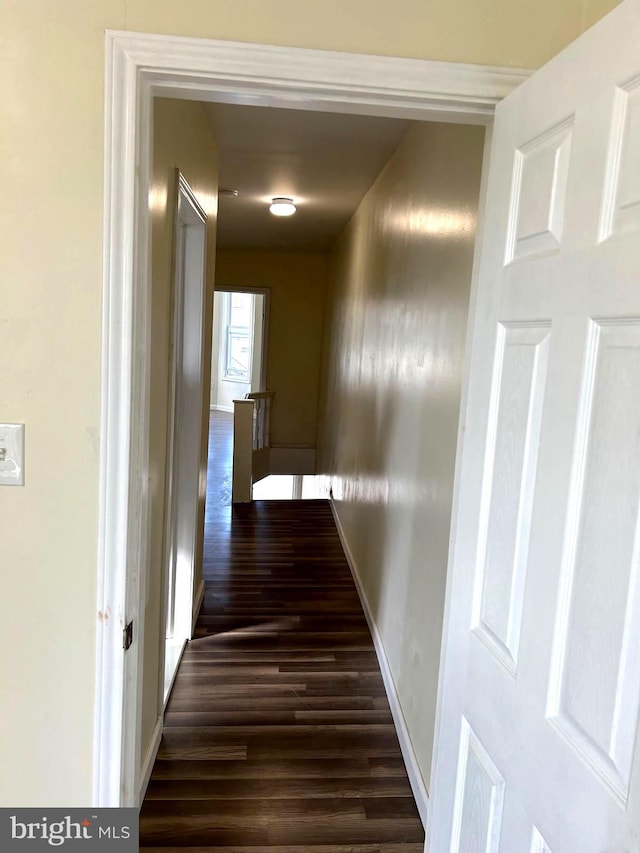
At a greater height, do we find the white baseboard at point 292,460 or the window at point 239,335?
the window at point 239,335

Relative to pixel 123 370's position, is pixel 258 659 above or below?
below

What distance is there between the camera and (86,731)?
→ 4.14ft

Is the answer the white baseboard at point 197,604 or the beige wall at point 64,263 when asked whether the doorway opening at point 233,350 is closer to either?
the white baseboard at point 197,604

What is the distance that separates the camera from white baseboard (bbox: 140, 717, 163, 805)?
6.53 ft

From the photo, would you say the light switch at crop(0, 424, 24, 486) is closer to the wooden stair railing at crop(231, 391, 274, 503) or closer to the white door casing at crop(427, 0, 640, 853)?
the white door casing at crop(427, 0, 640, 853)

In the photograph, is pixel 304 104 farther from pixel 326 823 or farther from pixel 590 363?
pixel 326 823

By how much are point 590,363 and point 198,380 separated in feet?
7.65

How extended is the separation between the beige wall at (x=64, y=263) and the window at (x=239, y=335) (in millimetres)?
10595

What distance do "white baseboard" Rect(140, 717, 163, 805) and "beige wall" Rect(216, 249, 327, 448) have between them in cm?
561

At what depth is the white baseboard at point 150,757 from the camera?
1990 mm

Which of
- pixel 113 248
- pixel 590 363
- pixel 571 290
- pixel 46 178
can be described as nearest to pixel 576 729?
pixel 590 363

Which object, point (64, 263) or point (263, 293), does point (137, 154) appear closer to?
point (64, 263)

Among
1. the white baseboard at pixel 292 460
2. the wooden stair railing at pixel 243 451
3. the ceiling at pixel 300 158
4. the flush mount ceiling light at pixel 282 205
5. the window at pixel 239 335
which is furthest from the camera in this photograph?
the window at pixel 239 335

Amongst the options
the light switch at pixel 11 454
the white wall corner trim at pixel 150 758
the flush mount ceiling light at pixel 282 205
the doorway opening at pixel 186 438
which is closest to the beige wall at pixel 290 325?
the flush mount ceiling light at pixel 282 205
